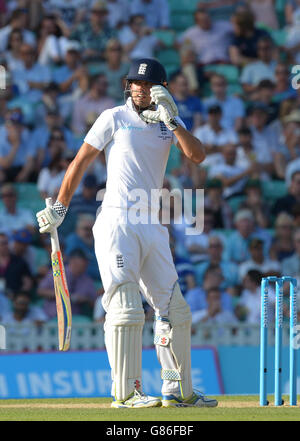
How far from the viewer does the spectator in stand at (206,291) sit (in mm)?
10945

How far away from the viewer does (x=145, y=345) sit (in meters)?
9.89

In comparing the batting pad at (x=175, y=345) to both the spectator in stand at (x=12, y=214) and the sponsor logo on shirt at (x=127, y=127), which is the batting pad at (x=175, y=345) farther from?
the spectator in stand at (x=12, y=214)

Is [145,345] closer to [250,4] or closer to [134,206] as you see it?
[134,206]

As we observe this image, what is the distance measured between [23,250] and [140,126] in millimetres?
5221

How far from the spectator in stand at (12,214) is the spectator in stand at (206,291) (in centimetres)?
203

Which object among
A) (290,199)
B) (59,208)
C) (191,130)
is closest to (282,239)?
(290,199)

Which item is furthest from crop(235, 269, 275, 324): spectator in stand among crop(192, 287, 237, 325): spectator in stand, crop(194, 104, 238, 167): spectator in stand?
crop(194, 104, 238, 167): spectator in stand

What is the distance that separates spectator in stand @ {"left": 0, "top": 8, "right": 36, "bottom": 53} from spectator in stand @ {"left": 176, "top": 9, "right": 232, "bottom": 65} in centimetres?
204

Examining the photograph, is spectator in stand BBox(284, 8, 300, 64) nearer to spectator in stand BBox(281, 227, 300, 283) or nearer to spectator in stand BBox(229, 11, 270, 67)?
spectator in stand BBox(229, 11, 270, 67)

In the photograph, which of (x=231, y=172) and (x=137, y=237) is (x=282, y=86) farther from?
(x=137, y=237)

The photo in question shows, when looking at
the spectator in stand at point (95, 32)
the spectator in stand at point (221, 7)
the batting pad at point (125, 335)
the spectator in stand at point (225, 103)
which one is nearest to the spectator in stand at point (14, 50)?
the spectator in stand at point (95, 32)

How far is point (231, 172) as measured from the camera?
12438mm

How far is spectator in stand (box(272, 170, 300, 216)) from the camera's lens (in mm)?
12328

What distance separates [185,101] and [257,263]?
2.59 metres
